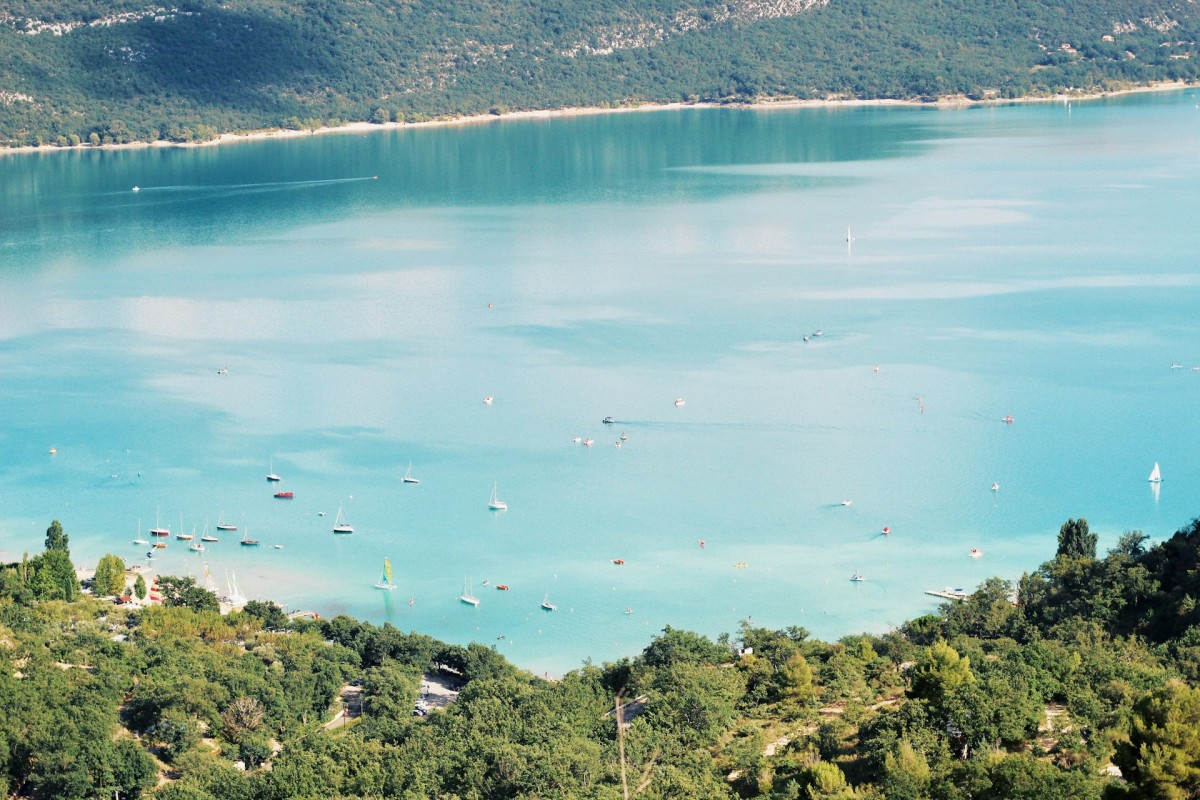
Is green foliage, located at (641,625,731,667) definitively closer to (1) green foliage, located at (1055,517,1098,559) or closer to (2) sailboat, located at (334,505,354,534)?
(1) green foliage, located at (1055,517,1098,559)

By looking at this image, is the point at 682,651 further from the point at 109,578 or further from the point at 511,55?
the point at 511,55

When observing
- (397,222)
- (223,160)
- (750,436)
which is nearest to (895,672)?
(750,436)

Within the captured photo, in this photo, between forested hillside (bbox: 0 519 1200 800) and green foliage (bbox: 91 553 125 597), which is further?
green foliage (bbox: 91 553 125 597)

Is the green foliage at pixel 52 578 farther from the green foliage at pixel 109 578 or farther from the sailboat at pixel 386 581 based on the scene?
the sailboat at pixel 386 581

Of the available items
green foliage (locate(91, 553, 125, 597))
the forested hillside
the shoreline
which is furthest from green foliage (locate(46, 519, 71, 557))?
the shoreline

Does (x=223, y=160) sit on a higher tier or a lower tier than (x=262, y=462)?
higher

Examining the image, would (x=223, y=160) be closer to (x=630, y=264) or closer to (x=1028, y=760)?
(x=630, y=264)

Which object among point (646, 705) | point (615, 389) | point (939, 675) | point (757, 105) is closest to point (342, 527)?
point (615, 389)
